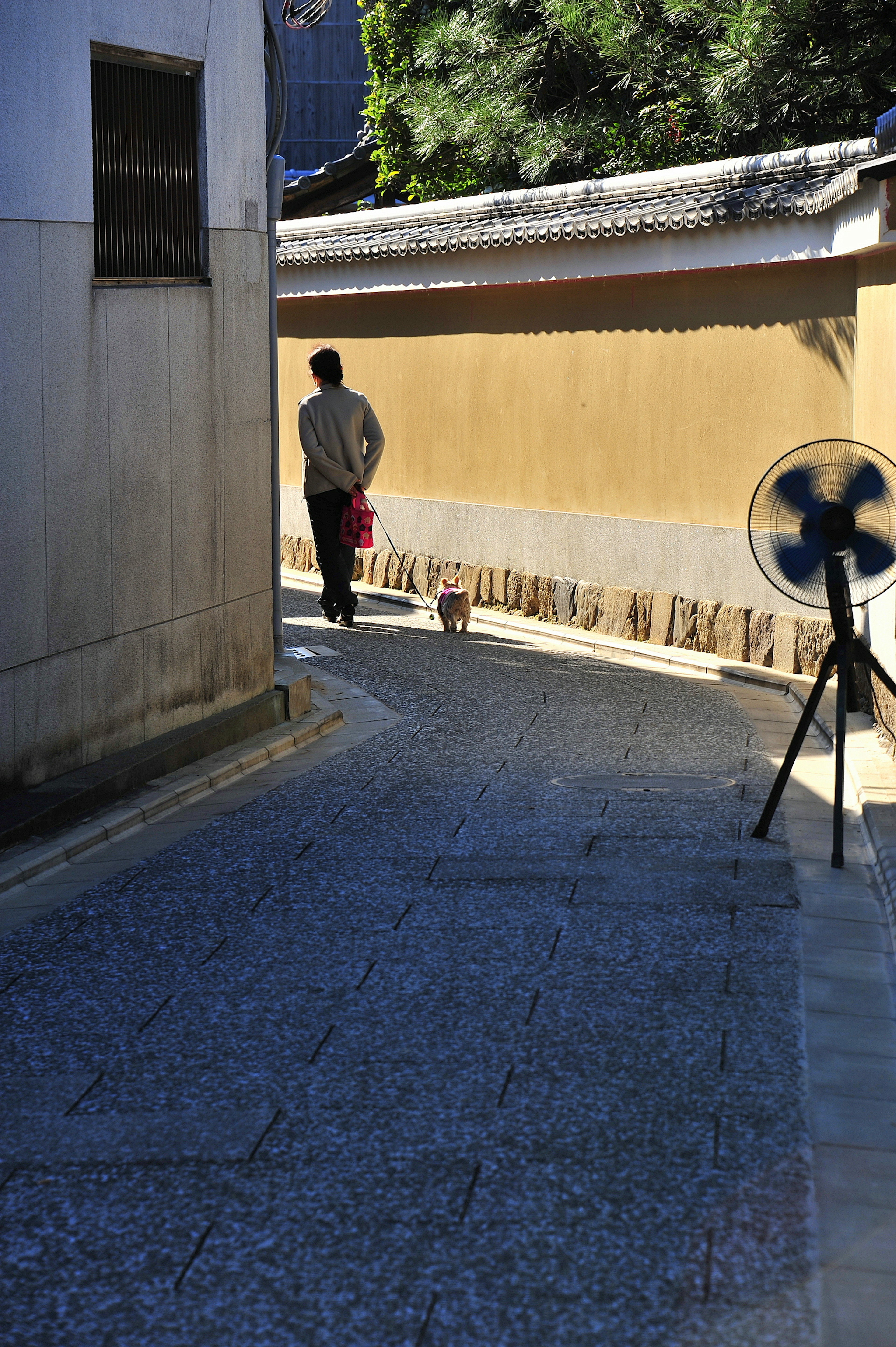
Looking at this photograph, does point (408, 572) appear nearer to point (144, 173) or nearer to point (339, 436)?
point (339, 436)

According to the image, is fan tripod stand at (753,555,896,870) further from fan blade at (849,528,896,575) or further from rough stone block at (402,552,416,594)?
rough stone block at (402,552,416,594)

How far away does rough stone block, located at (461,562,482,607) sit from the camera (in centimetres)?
1455

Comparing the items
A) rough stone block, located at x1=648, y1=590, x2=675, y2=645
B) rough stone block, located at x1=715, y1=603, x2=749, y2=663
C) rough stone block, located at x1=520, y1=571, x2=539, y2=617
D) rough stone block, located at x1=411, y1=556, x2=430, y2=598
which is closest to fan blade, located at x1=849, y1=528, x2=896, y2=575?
rough stone block, located at x1=715, y1=603, x2=749, y2=663

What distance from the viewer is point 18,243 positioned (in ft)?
21.9

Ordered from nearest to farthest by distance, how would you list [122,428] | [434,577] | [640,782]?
[122,428] → [640,782] → [434,577]

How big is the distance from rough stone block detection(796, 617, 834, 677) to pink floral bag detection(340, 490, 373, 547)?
3609 mm

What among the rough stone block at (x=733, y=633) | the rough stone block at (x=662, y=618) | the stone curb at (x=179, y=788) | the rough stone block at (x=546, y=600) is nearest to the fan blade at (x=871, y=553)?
the stone curb at (x=179, y=788)

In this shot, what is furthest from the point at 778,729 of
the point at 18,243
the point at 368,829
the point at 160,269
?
the point at 18,243

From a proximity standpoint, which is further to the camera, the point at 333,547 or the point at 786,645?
the point at 333,547

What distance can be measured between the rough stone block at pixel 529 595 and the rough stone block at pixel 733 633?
236cm

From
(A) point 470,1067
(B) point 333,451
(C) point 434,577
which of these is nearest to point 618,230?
(B) point 333,451

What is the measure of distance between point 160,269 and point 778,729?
452 centimetres

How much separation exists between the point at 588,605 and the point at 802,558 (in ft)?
22.8

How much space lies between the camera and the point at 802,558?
248 inches
